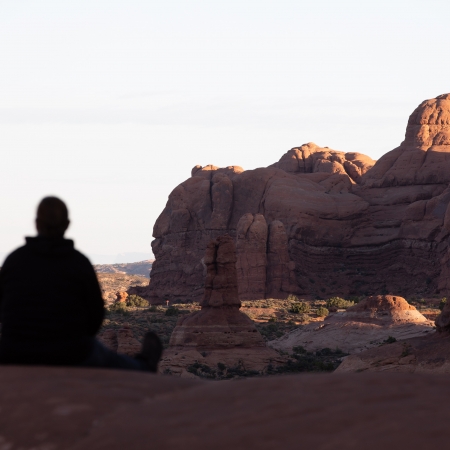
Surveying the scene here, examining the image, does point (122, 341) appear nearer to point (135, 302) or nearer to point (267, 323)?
point (267, 323)

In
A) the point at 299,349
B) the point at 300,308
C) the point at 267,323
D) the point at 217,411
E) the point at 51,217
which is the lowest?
the point at 267,323

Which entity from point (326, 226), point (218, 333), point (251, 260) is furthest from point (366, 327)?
point (326, 226)

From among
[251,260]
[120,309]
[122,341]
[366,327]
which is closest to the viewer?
[122,341]

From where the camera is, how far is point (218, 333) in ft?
124

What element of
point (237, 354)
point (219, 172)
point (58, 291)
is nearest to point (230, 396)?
point (58, 291)

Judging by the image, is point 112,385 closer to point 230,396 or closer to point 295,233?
point 230,396

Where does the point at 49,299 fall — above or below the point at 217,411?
above

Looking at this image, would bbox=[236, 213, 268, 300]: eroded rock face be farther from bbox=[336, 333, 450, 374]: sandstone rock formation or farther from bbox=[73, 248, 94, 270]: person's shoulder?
bbox=[73, 248, 94, 270]: person's shoulder

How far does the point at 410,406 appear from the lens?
510 centimetres

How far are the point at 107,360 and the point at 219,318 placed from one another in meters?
32.3

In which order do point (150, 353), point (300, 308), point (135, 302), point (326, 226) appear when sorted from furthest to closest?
1. point (326, 226)
2. point (135, 302)
3. point (300, 308)
4. point (150, 353)

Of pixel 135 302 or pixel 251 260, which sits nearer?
pixel 135 302

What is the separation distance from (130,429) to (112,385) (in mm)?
711

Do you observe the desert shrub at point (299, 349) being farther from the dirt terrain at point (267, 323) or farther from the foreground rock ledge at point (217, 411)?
the foreground rock ledge at point (217, 411)
